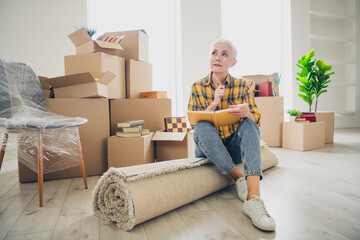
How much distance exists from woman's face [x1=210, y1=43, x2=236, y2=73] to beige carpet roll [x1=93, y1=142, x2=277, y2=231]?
557 mm

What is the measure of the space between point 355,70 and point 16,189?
537cm

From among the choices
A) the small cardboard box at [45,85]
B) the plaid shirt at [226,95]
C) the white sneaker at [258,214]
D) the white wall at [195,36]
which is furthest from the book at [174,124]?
the white wall at [195,36]

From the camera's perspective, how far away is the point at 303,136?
245cm

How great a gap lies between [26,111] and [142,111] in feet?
2.70

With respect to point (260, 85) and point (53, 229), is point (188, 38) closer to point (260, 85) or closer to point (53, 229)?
point (260, 85)

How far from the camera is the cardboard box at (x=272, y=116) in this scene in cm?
268

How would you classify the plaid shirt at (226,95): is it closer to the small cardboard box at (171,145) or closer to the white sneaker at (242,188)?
the white sneaker at (242,188)

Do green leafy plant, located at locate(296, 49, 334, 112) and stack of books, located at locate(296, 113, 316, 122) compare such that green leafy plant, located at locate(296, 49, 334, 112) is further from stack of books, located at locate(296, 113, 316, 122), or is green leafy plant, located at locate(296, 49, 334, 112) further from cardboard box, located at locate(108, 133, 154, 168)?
cardboard box, located at locate(108, 133, 154, 168)

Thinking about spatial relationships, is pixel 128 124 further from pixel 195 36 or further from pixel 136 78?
pixel 195 36

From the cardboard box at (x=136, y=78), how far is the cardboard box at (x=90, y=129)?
33cm

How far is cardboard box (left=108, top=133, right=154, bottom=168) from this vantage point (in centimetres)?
170

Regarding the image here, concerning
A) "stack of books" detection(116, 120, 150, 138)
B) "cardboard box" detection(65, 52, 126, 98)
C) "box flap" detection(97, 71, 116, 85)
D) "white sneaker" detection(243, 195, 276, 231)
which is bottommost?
"white sneaker" detection(243, 195, 276, 231)

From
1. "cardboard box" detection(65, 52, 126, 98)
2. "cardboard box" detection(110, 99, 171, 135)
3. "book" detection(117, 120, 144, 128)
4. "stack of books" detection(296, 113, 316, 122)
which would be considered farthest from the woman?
"stack of books" detection(296, 113, 316, 122)

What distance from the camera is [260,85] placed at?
9.07 ft
